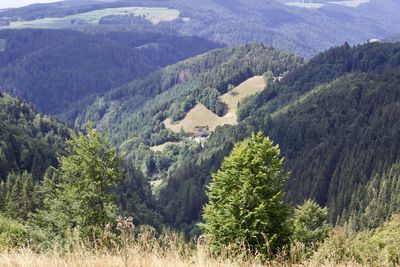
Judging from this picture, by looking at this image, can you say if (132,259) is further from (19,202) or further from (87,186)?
(19,202)

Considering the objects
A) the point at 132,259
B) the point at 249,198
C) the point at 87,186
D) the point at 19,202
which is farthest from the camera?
Result: the point at 19,202

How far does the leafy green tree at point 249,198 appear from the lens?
30.9 meters

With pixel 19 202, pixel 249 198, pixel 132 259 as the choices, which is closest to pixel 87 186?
pixel 249 198

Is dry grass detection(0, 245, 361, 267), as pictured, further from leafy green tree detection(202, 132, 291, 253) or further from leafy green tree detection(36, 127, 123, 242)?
leafy green tree detection(36, 127, 123, 242)

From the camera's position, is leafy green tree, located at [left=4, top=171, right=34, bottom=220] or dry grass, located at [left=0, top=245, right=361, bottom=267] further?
Answer: leafy green tree, located at [left=4, top=171, right=34, bottom=220]

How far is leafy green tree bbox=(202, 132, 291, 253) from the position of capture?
30.9 m

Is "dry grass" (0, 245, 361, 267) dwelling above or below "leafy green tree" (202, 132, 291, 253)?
above

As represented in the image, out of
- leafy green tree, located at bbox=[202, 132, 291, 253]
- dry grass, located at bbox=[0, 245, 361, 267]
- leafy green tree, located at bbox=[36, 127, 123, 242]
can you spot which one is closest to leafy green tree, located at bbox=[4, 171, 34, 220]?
leafy green tree, located at bbox=[36, 127, 123, 242]

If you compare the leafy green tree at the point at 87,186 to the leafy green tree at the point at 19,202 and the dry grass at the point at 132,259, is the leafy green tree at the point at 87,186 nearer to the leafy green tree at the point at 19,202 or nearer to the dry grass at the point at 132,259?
the dry grass at the point at 132,259

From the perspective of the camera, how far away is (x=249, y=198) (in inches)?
1299

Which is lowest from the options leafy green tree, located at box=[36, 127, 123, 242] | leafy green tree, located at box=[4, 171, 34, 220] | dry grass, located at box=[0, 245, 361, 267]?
leafy green tree, located at box=[4, 171, 34, 220]

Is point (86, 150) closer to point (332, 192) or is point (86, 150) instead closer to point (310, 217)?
point (310, 217)

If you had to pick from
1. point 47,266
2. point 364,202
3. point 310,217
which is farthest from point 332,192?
point 47,266

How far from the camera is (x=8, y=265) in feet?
35.3
